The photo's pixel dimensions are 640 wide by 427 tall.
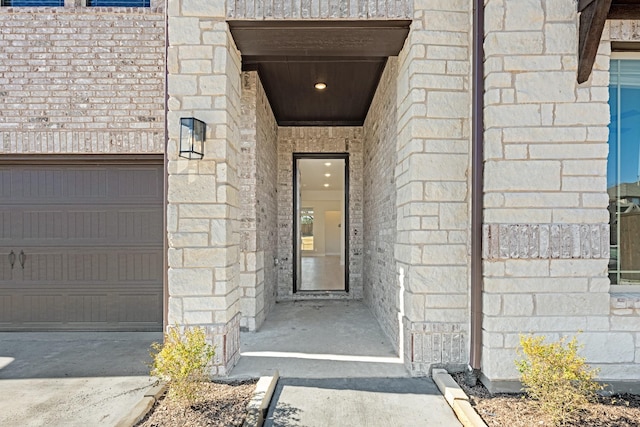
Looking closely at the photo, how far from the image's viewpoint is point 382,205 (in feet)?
13.9

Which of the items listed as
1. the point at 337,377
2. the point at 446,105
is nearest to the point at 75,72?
the point at 446,105

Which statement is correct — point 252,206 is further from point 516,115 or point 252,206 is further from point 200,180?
point 516,115

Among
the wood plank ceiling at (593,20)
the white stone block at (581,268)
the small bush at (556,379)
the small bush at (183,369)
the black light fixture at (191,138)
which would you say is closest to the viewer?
the small bush at (556,379)

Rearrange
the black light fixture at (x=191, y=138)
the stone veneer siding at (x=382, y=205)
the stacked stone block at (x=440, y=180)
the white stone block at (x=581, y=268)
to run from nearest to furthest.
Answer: the white stone block at (x=581, y=268) < the black light fixture at (x=191, y=138) < the stacked stone block at (x=440, y=180) < the stone veneer siding at (x=382, y=205)

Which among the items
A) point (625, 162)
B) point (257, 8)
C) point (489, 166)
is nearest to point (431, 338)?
point (489, 166)

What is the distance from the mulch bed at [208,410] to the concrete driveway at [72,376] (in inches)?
11.1

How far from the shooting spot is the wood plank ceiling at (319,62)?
276cm

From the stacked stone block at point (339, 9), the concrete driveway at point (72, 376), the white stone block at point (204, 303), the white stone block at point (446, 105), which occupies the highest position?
the stacked stone block at point (339, 9)

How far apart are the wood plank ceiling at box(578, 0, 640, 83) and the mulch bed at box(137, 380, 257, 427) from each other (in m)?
3.33

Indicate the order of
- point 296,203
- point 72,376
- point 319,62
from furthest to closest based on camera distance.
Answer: point 296,203 < point 319,62 < point 72,376

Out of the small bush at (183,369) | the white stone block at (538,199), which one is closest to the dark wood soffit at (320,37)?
the white stone block at (538,199)

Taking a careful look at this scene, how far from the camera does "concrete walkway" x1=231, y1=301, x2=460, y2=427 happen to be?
85.9 inches

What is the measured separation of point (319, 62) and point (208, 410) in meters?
3.37

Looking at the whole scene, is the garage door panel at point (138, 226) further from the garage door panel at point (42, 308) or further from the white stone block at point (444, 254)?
the white stone block at point (444, 254)
